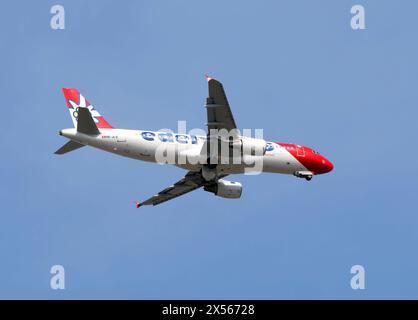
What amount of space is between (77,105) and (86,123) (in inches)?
187

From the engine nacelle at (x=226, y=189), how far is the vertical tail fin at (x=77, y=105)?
9.74 meters

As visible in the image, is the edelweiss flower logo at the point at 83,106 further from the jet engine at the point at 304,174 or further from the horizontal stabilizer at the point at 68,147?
the jet engine at the point at 304,174

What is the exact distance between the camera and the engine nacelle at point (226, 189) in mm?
64562

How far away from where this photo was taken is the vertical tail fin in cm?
6050

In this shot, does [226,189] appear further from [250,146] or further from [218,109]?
[218,109]

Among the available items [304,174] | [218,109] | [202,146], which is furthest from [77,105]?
[304,174]

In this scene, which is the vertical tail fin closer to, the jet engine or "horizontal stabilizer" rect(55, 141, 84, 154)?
"horizontal stabilizer" rect(55, 141, 84, 154)

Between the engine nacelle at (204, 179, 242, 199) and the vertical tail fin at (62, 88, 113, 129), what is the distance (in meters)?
9.74

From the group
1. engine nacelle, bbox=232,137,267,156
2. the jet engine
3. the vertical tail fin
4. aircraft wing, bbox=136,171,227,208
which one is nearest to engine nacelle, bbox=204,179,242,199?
aircraft wing, bbox=136,171,227,208

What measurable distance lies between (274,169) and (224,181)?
4.82 m

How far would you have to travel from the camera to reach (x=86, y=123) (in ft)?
187

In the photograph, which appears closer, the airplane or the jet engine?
the airplane

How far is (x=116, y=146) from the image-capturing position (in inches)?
2281

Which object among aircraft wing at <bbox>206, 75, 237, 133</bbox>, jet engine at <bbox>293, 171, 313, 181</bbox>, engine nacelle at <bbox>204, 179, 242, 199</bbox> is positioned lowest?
engine nacelle at <bbox>204, 179, 242, 199</bbox>
